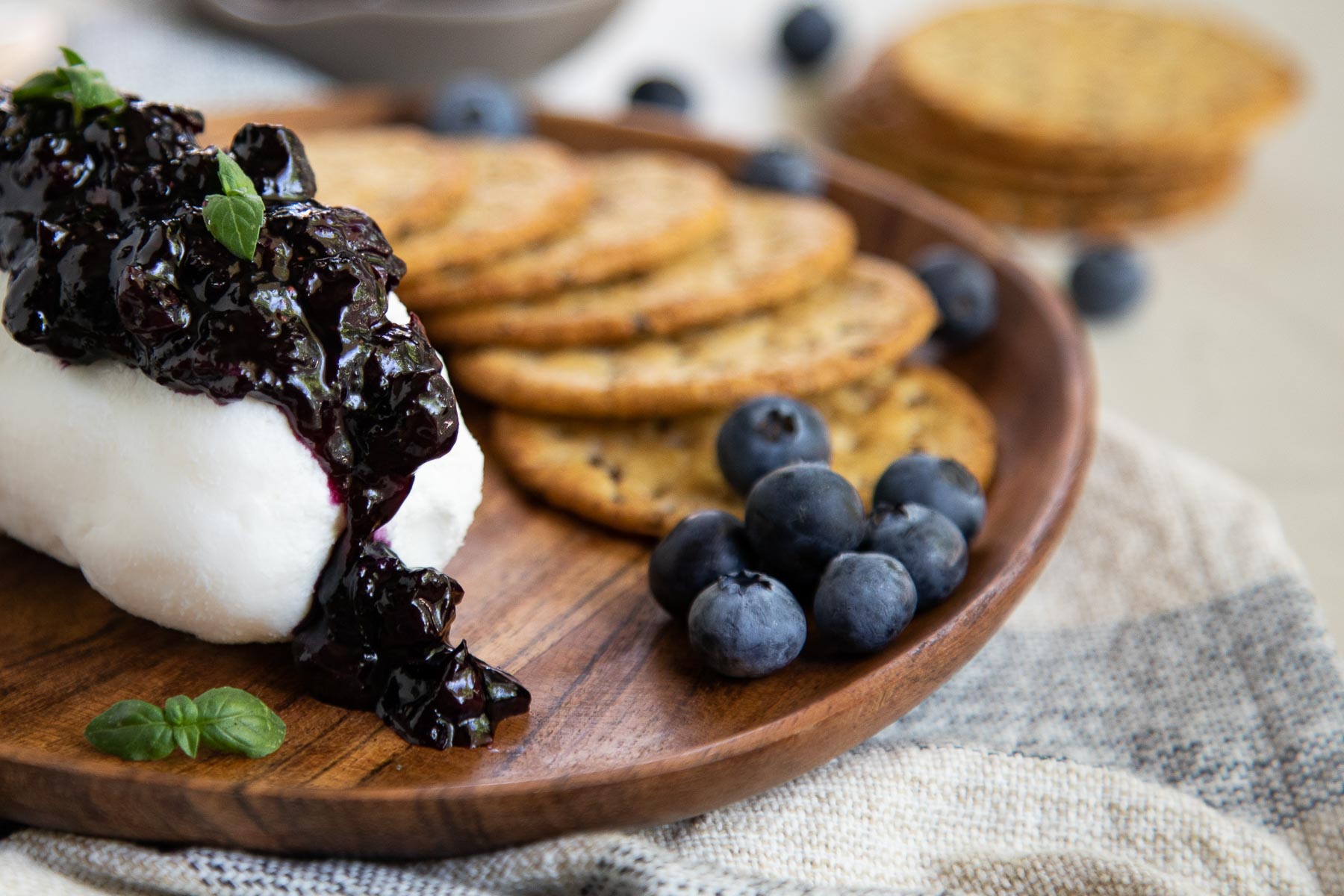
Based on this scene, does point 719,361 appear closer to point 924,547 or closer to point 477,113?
point 924,547

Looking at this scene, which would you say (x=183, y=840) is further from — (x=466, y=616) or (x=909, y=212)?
(x=909, y=212)

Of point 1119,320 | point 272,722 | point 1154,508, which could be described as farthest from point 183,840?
point 1119,320

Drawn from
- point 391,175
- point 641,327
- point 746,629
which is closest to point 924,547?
point 746,629

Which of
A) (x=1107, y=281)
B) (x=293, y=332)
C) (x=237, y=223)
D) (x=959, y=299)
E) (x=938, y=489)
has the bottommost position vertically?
(x=1107, y=281)

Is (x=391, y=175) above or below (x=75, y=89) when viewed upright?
below

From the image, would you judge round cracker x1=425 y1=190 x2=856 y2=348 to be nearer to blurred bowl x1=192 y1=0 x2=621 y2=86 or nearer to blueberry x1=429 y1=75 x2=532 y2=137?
blueberry x1=429 y1=75 x2=532 y2=137

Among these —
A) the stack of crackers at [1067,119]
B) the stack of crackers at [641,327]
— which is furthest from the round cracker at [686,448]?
the stack of crackers at [1067,119]
